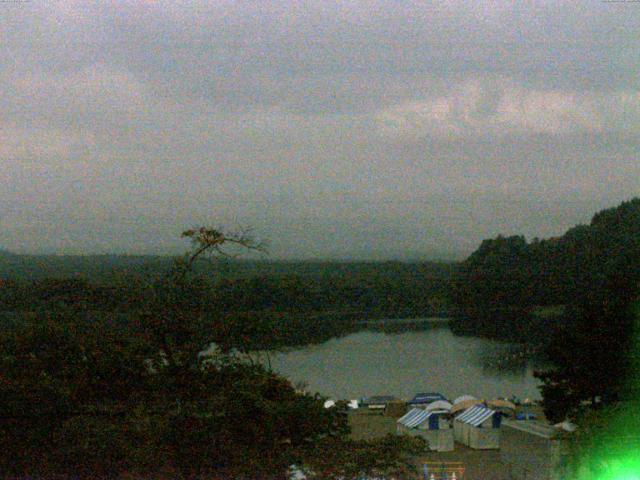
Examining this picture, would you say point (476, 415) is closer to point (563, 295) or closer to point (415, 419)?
point (415, 419)

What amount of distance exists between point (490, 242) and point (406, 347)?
19.4m

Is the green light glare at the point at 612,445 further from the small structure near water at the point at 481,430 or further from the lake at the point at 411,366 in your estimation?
the lake at the point at 411,366

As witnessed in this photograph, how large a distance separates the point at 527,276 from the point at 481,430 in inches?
1338

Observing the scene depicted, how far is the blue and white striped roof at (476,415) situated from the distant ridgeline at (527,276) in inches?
909

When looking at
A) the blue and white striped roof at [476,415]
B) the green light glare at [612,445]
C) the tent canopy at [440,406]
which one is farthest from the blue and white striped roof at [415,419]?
the green light glare at [612,445]

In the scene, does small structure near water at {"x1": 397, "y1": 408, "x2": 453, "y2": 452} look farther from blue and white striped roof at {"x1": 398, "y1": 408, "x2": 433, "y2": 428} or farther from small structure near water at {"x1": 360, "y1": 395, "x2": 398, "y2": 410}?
small structure near water at {"x1": 360, "y1": 395, "x2": 398, "y2": 410}

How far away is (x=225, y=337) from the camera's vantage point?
14.1 ft

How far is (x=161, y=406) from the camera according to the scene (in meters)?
3.96

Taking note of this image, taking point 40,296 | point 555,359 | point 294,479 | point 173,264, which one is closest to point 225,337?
point 173,264

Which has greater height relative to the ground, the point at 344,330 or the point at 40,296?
the point at 40,296

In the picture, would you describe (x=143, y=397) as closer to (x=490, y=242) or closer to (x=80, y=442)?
(x=80, y=442)

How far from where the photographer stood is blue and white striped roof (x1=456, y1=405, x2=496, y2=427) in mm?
11695

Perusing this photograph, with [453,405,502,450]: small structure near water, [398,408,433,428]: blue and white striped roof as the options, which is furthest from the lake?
[453,405,502,450]: small structure near water

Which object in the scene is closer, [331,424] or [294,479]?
[294,479]
